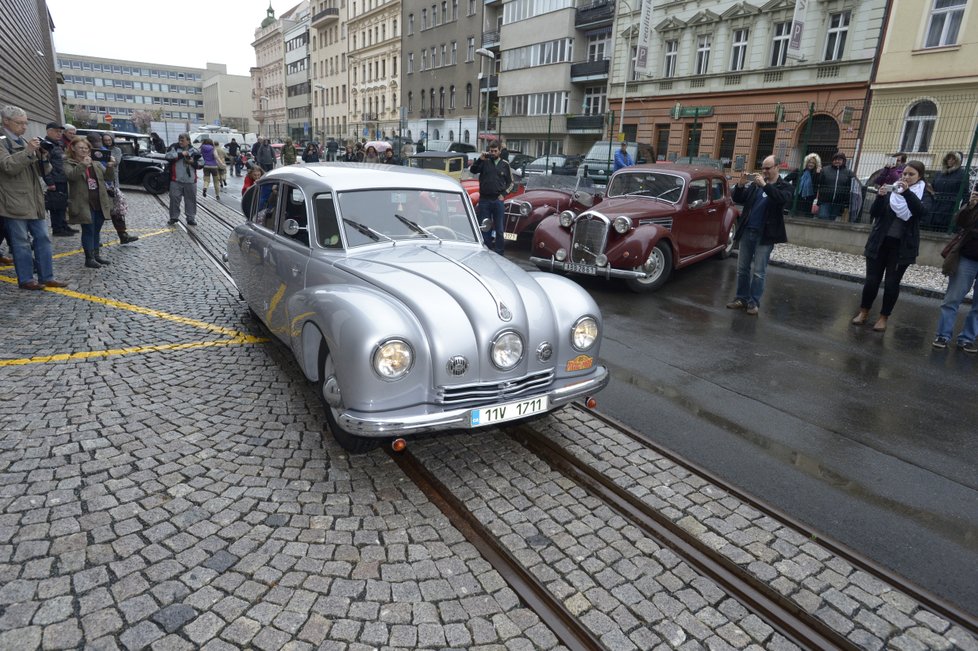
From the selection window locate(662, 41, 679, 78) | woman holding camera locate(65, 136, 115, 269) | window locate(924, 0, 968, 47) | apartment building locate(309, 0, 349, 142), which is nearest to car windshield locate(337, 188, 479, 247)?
woman holding camera locate(65, 136, 115, 269)

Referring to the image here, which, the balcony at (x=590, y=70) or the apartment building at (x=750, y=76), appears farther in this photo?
the balcony at (x=590, y=70)

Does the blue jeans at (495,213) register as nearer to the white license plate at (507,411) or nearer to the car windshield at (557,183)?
the car windshield at (557,183)

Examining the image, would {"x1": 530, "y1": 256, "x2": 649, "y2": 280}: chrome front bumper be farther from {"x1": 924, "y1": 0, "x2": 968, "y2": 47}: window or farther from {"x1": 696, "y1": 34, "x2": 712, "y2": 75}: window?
{"x1": 696, "y1": 34, "x2": 712, "y2": 75}: window

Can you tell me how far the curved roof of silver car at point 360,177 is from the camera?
191 inches

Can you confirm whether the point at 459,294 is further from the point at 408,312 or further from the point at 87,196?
the point at 87,196

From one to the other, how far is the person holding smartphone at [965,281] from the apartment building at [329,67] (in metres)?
75.3

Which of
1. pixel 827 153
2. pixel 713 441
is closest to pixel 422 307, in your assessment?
pixel 713 441

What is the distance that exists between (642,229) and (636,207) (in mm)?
646

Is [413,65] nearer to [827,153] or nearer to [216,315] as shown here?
[827,153]

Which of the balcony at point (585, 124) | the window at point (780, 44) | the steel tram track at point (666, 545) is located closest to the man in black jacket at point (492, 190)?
the steel tram track at point (666, 545)

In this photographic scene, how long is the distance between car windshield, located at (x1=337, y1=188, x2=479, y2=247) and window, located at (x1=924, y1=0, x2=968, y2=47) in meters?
25.3

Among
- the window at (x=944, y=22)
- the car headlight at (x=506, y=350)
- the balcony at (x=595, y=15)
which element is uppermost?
the balcony at (x=595, y=15)

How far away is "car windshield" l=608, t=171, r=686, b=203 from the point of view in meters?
9.57

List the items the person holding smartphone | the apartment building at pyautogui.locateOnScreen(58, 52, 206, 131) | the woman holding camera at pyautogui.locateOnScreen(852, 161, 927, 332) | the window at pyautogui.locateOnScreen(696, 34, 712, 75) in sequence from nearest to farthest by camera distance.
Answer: the person holding smartphone → the woman holding camera at pyautogui.locateOnScreen(852, 161, 927, 332) → the window at pyautogui.locateOnScreen(696, 34, 712, 75) → the apartment building at pyautogui.locateOnScreen(58, 52, 206, 131)
